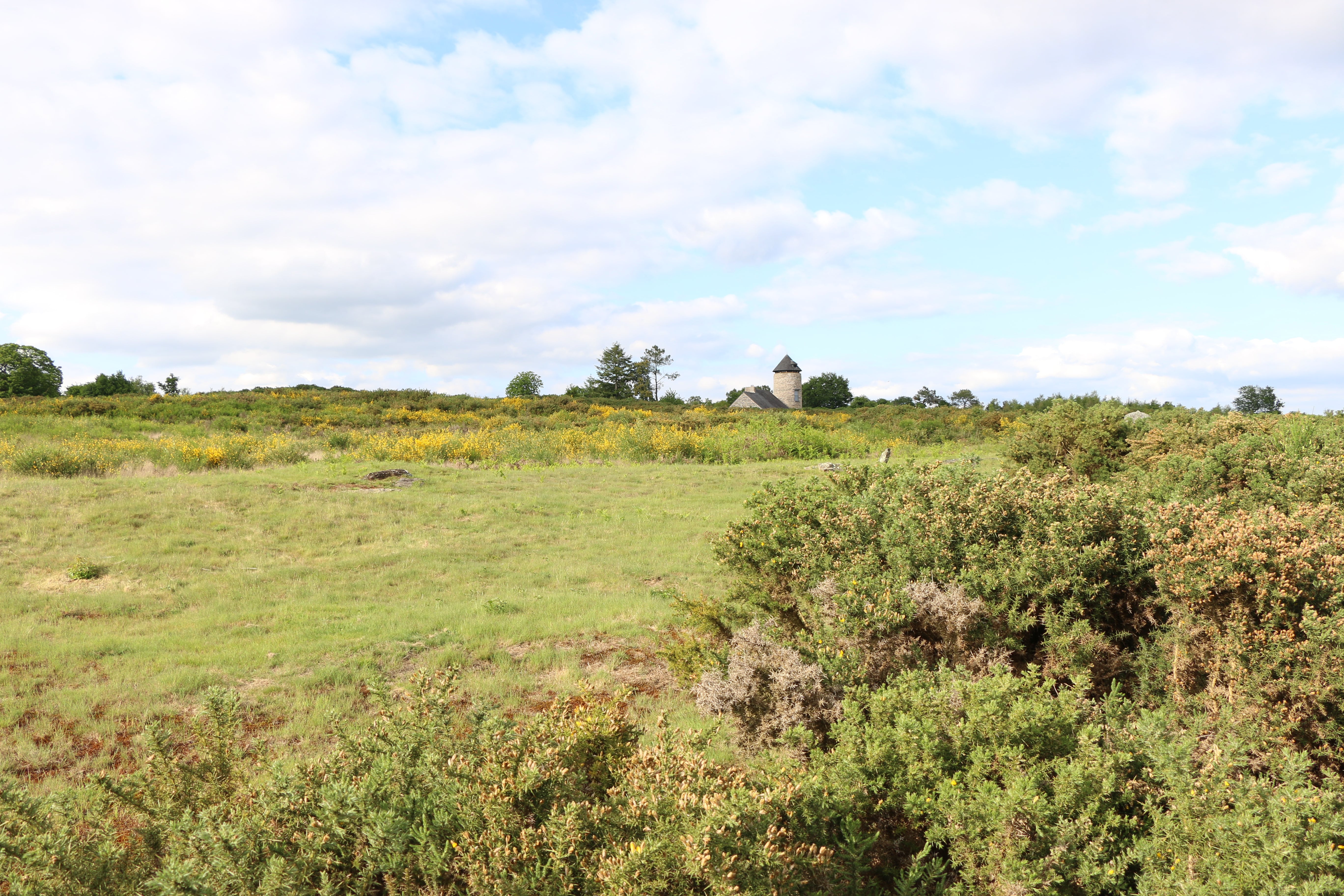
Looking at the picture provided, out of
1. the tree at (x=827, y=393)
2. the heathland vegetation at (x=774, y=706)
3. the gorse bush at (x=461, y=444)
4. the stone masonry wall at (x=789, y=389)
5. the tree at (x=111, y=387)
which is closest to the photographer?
the heathland vegetation at (x=774, y=706)

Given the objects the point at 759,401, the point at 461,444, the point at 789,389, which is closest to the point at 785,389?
the point at 789,389

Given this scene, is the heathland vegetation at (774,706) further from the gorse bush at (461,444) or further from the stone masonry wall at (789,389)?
the stone masonry wall at (789,389)

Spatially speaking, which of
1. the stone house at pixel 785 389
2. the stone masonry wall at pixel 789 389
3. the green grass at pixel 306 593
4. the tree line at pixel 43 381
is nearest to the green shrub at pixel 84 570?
the green grass at pixel 306 593

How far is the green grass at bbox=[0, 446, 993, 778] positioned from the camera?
5449 millimetres

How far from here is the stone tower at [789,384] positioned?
67.9 meters

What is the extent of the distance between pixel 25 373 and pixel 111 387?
13338mm

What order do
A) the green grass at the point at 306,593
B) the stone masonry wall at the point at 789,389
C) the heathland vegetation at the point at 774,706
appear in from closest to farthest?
the heathland vegetation at the point at 774,706, the green grass at the point at 306,593, the stone masonry wall at the point at 789,389

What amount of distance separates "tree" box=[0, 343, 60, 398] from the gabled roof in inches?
2094

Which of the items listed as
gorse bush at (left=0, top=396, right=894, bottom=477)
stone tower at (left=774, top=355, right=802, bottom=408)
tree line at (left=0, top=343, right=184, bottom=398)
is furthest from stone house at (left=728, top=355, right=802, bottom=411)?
tree line at (left=0, top=343, right=184, bottom=398)

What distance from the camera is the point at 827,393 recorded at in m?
80.2

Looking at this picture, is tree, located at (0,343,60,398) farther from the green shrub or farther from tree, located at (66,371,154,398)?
the green shrub

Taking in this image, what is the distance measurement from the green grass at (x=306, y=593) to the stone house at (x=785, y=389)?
50290 millimetres

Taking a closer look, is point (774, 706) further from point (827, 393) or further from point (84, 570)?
point (827, 393)

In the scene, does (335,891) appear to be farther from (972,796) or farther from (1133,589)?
(1133,589)
